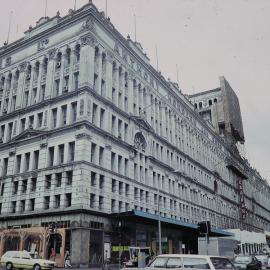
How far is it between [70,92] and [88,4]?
12.6 metres

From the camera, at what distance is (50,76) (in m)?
45.8

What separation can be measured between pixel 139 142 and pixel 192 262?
37796 millimetres

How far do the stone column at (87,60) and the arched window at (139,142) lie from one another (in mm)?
12327


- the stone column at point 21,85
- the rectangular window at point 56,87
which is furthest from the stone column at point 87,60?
the stone column at point 21,85

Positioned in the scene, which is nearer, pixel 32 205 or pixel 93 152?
pixel 93 152

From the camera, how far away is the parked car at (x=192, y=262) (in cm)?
1388

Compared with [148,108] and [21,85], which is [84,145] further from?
[148,108]

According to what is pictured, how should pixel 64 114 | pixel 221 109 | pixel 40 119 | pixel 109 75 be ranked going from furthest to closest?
pixel 221 109 < pixel 109 75 < pixel 40 119 < pixel 64 114

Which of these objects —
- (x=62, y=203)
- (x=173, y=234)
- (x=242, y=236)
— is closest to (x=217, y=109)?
(x=242, y=236)

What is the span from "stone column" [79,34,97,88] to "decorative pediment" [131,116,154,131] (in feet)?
33.8

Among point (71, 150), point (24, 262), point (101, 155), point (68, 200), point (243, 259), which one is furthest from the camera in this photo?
point (101, 155)

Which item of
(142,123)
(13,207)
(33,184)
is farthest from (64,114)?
(142,123)

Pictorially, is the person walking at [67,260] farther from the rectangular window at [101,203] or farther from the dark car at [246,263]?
the dark car at [246,263]

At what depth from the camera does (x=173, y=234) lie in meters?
54.3
